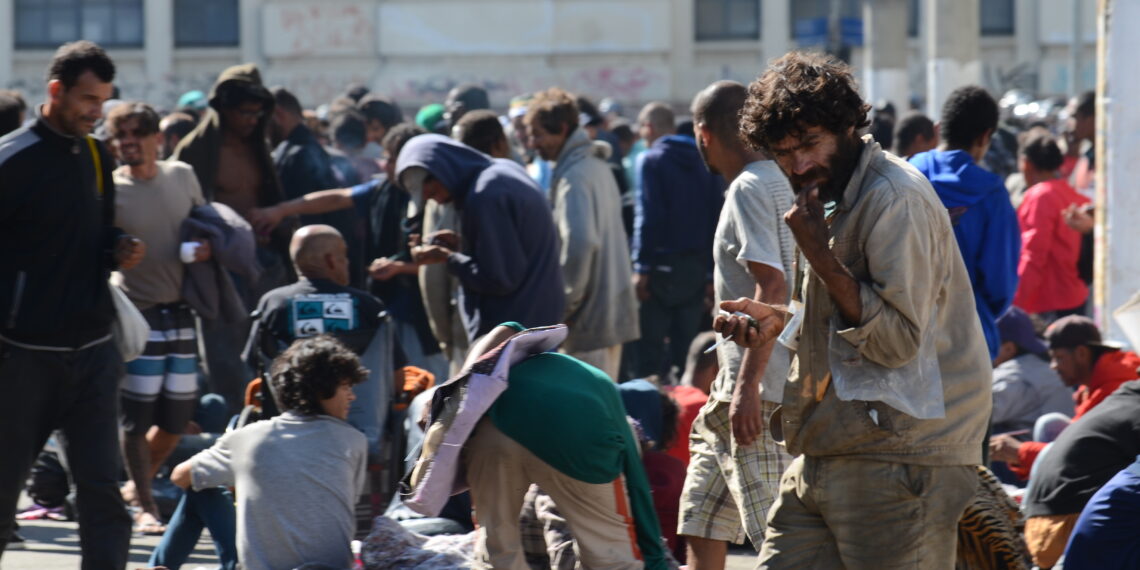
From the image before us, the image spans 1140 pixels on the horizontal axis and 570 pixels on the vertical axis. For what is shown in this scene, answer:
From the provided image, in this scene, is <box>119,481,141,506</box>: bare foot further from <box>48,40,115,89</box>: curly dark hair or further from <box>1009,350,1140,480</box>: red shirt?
<box>1009,350,1140,480</box>: red shirt

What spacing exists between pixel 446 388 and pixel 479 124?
2432 millimetres

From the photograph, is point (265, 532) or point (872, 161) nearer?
point (872, 161)

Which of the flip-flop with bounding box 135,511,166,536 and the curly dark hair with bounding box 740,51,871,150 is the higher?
the curly dark hair with bounding box 740,51,871,150

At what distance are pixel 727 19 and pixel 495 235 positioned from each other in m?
27.6

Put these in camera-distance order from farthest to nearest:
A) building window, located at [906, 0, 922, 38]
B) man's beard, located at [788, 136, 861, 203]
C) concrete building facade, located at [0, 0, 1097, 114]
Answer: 1. building window, located at [906, 0, 922, 38]
2. concrete building facade, located at [0, 0, 1097, 114]
3. man's beard, located at [788, 136, 861, 203]

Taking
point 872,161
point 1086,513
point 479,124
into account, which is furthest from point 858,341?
point 479,124

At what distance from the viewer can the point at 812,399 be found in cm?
367

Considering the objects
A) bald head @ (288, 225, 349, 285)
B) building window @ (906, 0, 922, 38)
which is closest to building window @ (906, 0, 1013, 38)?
building window @ (906, 0, 922, 38)

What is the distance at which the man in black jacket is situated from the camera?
5148 mm

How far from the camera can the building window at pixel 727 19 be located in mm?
33281

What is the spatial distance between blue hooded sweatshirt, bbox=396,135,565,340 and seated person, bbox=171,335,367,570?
0.97m

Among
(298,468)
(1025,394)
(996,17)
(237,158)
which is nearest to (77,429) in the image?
(298,468)

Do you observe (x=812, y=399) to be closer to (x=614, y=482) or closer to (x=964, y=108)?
(x=614, y=482)

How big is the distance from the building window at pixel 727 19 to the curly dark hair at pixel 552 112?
26205mm
